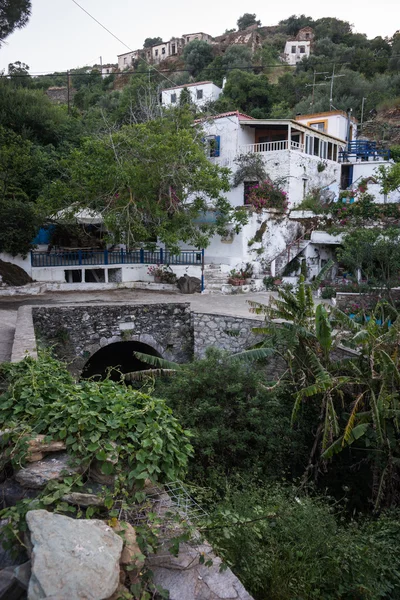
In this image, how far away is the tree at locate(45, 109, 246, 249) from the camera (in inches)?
678

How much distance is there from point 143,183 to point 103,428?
47.8 feet

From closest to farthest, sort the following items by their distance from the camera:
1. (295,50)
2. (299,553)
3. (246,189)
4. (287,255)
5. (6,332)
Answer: (299,553), (6,332), (287,255), (246,189), (295,50)

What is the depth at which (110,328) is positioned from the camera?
13461 millimetres

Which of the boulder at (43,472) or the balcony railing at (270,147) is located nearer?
the boulder at (43,472)

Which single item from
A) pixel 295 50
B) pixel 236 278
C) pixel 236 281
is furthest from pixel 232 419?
pixel 295 50

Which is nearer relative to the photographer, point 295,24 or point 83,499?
point 83,499

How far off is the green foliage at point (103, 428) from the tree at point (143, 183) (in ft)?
41.2

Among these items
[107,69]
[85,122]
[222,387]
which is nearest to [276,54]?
[107,69]

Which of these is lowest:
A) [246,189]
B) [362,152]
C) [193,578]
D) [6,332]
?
[193,578]

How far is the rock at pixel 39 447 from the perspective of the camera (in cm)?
409

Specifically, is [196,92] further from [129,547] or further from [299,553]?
[129,547]

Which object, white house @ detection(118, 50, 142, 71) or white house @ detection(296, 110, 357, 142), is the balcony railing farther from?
white house @ detection(118, 50, 142, 71)

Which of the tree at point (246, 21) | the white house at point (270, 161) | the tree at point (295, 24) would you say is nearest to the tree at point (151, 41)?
the tree at point (246, 21)

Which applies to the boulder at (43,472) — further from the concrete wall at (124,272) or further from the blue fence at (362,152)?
the blue fence at (362,152)
